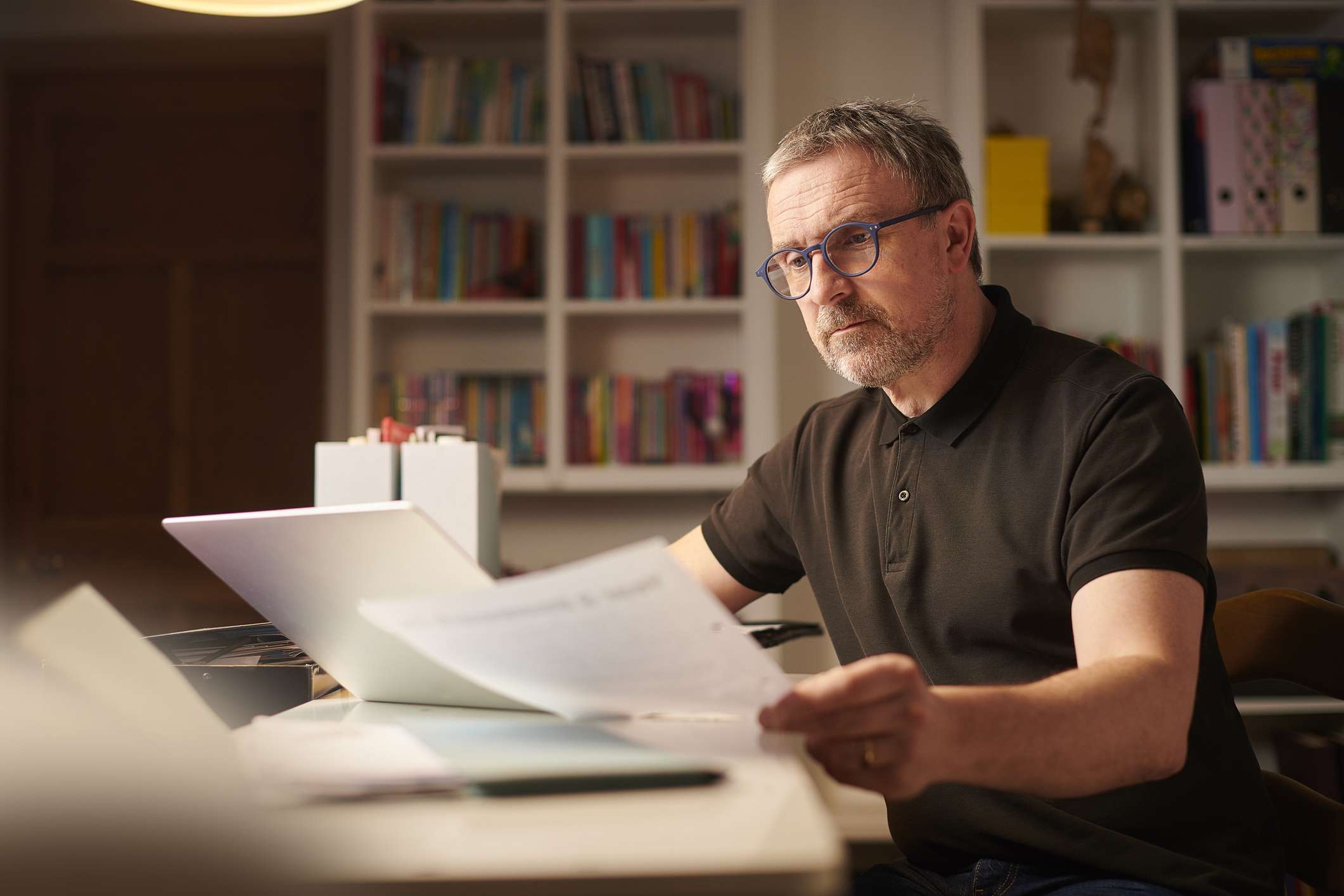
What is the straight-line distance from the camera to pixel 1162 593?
2.64ft

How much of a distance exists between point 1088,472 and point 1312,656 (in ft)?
1.14

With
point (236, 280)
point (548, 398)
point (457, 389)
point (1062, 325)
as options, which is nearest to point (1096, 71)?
point (1062, 325)

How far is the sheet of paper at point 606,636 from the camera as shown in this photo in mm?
469

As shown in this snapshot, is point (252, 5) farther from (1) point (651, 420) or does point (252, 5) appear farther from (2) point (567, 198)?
(1) point (651, 420)

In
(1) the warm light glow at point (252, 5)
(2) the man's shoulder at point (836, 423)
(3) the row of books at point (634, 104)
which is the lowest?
(2) the man's shoulder at point (836, 423)

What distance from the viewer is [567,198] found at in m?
2.85

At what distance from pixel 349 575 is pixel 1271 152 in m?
2.78

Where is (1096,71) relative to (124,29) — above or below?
below

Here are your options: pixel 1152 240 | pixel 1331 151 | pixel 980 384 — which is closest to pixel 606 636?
pixel 980 384

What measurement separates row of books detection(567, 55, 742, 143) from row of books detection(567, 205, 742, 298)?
0.74ft

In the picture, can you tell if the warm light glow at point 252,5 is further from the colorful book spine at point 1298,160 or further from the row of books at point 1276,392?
the colorful book spine at point 1298,160

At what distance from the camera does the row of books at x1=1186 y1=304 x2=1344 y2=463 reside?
8.65 ft

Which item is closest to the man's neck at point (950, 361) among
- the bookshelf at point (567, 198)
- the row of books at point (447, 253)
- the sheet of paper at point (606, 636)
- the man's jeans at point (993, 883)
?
the man's jeans at point (993, 883)

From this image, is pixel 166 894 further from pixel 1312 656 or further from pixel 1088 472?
pixel 1312 656
